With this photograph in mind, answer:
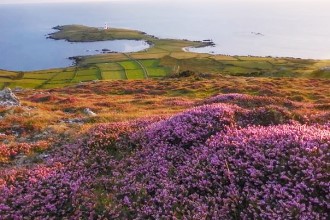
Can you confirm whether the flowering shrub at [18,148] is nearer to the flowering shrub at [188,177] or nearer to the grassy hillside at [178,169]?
the grassy hillside at [178,169]

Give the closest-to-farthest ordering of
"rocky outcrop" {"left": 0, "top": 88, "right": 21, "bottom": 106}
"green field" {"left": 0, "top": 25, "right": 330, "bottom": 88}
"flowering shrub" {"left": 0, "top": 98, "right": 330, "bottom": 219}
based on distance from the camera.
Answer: "flowering shrub" {"left": 0, "top": 98, "right": 330, "bottom": 219}
"rocky outcrop" {"left": 0, "top": 88, "right": 21, "bottom": 106}
"green field" {"left": 0, "top": 25, "right": 330, "bottom": 88}

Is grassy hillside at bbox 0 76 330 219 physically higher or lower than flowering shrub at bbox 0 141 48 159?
higher

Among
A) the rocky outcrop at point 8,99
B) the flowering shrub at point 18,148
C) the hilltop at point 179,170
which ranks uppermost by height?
the hilltop at point 179,170

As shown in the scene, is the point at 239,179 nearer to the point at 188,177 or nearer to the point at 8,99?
the point at 188,177

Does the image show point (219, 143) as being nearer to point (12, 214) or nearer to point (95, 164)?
point (95, 164)

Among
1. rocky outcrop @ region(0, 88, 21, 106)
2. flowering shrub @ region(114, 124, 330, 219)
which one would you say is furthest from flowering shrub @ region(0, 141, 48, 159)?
rocky outcrop @ region(0, 88, 21, 106)

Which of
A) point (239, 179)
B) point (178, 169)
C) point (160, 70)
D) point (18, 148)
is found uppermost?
point (239, 179)

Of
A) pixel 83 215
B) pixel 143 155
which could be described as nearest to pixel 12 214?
pixel 83 215

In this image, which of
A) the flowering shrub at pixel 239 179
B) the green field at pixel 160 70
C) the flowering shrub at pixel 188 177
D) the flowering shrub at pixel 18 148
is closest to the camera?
the flowering shrub at pixel 239 179

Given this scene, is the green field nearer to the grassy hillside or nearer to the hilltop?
the hilltop

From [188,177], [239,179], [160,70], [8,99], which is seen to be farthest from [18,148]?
[160,70]

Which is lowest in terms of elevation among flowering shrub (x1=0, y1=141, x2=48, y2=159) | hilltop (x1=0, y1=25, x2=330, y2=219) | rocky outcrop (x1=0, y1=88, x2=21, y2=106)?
rocky outcrop (x1=0, y1=88, x2=21, y2=106)

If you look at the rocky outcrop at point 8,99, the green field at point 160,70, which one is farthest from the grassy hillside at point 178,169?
the green field at point 160,70
